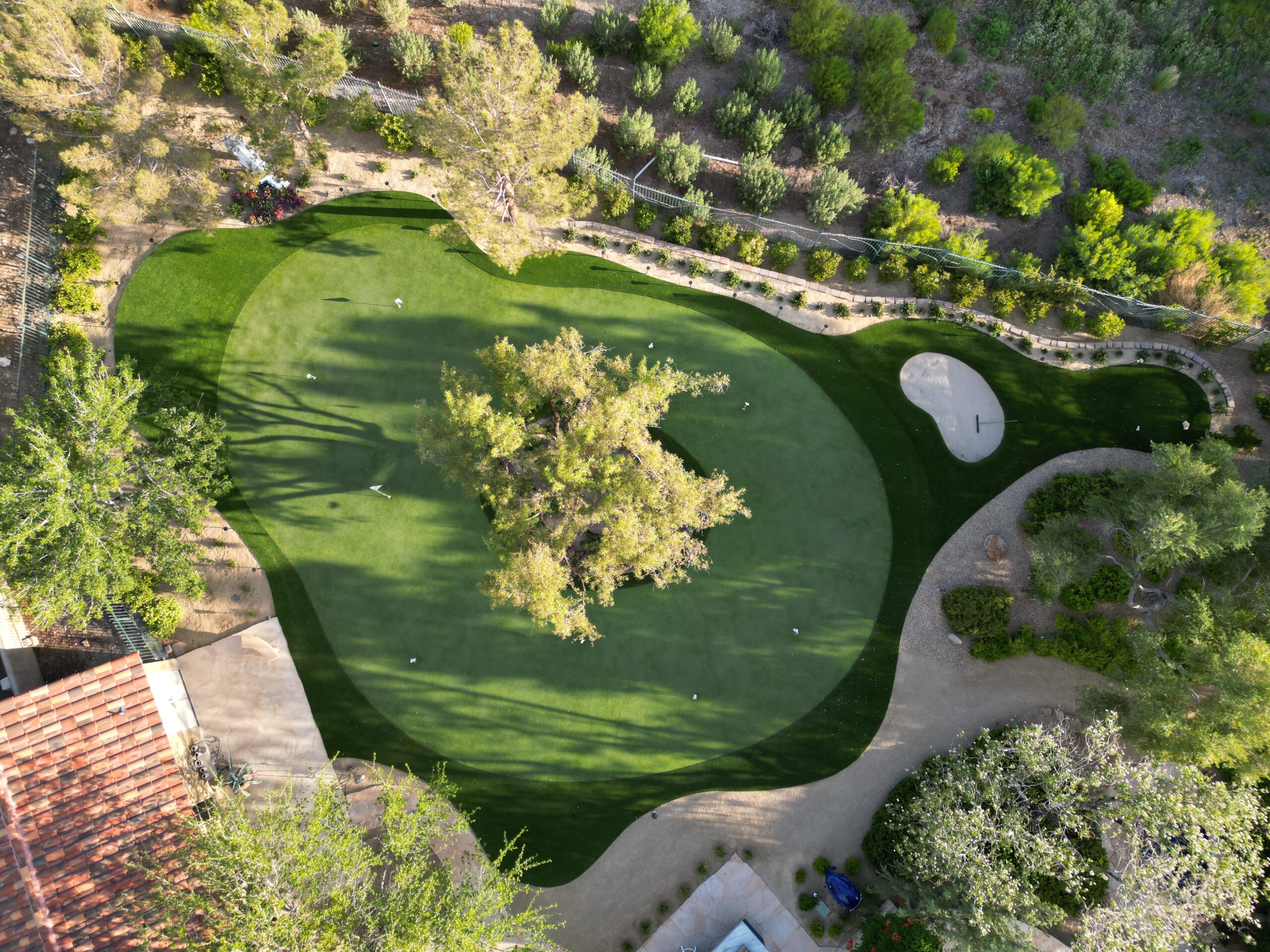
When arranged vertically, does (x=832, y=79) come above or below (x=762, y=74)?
above

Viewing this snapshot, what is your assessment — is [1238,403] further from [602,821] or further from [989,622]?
[602,821]

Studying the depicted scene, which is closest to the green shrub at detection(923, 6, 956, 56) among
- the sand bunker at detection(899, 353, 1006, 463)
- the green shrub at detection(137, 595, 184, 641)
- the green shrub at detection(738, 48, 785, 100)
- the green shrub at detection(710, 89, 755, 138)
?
the green shrub at detection(738, 48, 785, 100)

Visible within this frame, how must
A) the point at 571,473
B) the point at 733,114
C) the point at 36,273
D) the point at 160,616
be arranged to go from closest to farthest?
1. the point at 571,473
2. the point at 160,616
3. the point at 36,273
4. the point at 733,114

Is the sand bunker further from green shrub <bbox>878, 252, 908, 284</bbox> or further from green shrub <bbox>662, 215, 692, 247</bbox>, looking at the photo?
green shrub <bbox>662, 215, 692, 247</bbox>

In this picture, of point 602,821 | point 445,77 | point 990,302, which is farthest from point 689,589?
point 445,77

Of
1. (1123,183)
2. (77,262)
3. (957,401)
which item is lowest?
(77,262)

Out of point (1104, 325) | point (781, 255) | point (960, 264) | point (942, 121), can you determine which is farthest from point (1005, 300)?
point (781, 255)

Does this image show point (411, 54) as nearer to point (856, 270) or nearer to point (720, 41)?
point (720, 41)
